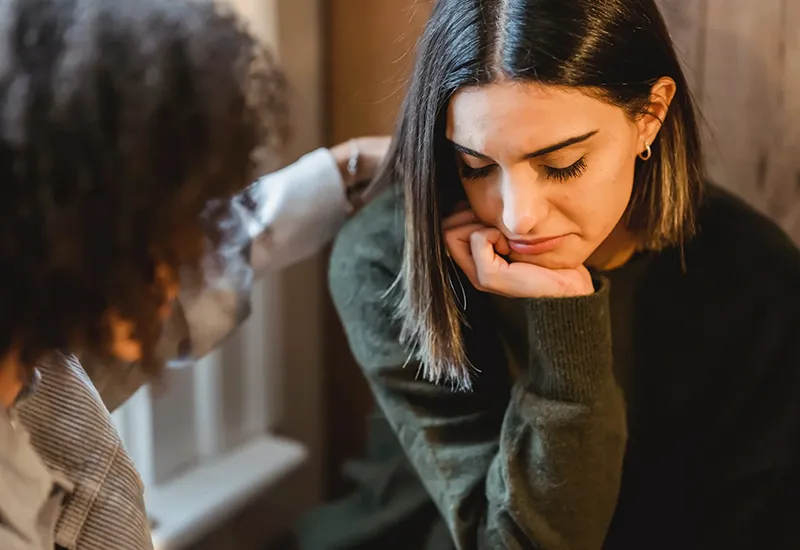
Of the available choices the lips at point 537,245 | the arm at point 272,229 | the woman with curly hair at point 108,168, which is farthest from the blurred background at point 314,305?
the woman with curly hair at point 108,168

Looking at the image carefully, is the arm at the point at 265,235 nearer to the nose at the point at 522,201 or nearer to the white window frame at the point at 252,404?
the white window frame at the point at 252,404

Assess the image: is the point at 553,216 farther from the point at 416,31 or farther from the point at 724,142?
the point at 724,142

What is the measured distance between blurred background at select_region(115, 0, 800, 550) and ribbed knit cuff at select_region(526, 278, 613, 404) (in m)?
0.27

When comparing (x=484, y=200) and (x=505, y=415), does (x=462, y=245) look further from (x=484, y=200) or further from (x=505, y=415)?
(x=505, y=415)

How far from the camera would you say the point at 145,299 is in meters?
0.67

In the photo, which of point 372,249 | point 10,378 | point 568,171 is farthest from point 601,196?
point 10,378

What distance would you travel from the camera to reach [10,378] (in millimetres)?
715

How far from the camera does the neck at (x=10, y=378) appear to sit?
69cm

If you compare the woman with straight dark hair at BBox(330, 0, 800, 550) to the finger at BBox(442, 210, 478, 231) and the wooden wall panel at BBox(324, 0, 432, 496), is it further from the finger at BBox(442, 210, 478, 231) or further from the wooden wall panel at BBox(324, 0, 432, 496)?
the wooden wall panel at BBox(324, 0, 432, 496)

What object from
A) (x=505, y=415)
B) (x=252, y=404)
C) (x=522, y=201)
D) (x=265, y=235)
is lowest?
(x=252, y=404)

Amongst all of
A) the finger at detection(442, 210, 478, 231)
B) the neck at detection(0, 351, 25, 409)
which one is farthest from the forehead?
the neck at detection(0, 351, 25, 409)

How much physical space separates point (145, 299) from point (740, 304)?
22.4 inches

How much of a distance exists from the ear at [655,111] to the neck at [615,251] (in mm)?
111

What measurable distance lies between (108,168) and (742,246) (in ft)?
2.00
